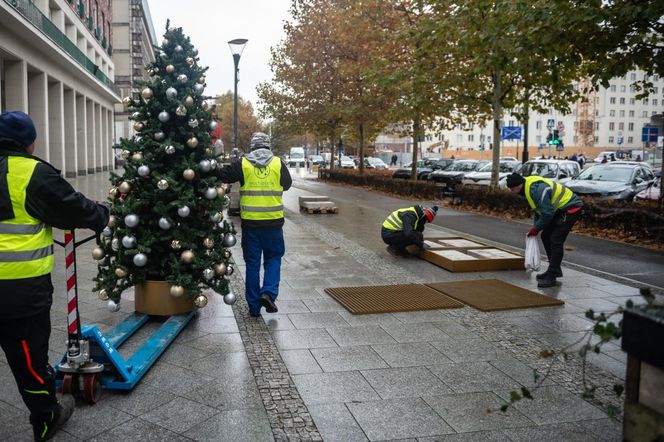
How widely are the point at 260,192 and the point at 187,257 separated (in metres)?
1.02

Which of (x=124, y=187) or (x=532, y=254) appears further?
(x=532, y=254)

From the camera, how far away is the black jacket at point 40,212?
3178 mm

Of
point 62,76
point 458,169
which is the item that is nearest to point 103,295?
point 458,169

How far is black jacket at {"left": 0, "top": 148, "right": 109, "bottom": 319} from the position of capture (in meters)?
3.18

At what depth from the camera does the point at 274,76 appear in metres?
35.9

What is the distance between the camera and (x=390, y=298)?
22.8 ft

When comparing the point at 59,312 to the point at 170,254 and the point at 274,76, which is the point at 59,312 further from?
the point at 274,76

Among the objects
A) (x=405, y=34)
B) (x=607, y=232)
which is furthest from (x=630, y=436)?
(x=405, y=34)

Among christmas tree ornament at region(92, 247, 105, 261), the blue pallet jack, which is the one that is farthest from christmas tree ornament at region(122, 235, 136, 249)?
the blue pallet jack

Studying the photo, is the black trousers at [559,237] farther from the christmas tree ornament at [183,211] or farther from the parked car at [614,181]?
the parked car at [614,181]

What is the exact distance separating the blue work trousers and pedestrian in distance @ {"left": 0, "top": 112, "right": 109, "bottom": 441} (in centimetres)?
275

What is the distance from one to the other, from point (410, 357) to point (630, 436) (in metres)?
2.74

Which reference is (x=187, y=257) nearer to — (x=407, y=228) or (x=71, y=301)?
(x=71, y=301)

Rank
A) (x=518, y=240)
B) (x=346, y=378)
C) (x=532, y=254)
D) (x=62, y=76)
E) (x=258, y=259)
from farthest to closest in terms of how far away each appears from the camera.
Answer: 1. (x=62, y=76)
2. (x=518, y=240)
3. (x=532, y=254)
4. (x=258, y=259)
5. (x=346, y=378)
